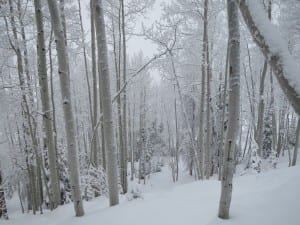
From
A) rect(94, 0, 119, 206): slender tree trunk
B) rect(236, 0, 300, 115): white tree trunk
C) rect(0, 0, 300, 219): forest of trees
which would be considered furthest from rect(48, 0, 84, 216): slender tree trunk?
rect(236, 0, 300, 115): white tree trunk

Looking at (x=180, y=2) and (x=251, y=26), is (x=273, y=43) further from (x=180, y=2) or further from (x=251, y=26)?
(x=180, y=2)

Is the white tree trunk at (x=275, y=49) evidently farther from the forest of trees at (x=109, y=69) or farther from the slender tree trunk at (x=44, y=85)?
the slender tree trunk at (x=44, y=85)

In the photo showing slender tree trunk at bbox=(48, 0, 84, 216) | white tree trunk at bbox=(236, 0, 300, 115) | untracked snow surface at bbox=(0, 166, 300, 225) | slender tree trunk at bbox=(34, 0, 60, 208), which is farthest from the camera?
slender tree trunk at bbox=(34, 0, 60, 208)

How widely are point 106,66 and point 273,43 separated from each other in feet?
8.64

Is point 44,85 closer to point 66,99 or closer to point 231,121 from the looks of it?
point 66,99

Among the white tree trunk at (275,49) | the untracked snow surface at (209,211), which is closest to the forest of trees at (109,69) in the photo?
the white tree trunk at (275,49)

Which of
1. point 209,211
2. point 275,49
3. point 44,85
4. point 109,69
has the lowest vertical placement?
point 209,211

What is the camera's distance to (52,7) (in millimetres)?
3316

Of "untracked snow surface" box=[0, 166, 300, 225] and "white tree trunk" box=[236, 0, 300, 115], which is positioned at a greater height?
"white tree trunk" box=[236, 0, 300, 115]

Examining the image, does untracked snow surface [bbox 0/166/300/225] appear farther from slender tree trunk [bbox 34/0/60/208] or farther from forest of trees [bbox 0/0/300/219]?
slender tree trunk [bbox 34/0/60/208]

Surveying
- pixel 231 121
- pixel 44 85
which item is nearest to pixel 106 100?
pixel 231 121

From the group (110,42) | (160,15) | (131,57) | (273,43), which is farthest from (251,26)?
(131,57)

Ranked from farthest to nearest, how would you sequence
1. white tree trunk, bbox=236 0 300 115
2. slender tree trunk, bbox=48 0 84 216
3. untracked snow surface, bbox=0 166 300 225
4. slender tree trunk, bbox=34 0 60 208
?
slender tree trunk, bbox=34 0 60 208 < slender tree trunk, bbox=48 0 84 216 < untracked snow surface, bbox=0 166 300 225 < white tree trunk, bbox=236 0 300 115

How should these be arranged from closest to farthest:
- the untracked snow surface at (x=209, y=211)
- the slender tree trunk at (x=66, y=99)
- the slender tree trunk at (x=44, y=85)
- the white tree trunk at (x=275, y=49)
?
the white tree trunk at (x=275, y=49) < the untracked snow surface at (x=209, y=211) < the slender tree trunk at (x=66, y=99) < the slender tree trunk at (x=44, y=85)
